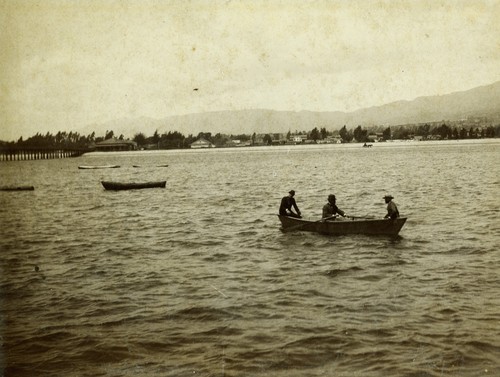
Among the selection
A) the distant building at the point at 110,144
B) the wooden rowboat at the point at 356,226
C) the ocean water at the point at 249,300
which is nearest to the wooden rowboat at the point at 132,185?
the ocean water at the point at 249,300

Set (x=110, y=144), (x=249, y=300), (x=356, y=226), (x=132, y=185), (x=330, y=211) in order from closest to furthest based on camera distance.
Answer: (x=249, y=300) < (x=356, y=226) < (x=330, y=211) < (x=132, y=185) < (x=110, y=144)

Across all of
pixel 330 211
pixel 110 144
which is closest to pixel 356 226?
pixel 330 211

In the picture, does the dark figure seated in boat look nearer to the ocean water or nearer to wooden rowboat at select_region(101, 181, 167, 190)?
the ocean water

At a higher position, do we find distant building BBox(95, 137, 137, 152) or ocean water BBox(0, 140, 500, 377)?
distant building BBox(95, 137, 137, 152)

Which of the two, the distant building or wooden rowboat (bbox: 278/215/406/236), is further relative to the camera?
the distant building

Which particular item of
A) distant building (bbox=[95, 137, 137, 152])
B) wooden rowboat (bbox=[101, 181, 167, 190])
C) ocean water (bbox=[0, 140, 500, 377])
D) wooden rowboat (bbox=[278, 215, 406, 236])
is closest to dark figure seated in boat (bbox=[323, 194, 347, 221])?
wooden rowboat (bbox=[278, 215, 406, 236])

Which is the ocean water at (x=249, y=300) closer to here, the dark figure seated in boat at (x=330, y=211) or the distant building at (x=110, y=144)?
the dark figure seated in boat at (x=330, y=211)

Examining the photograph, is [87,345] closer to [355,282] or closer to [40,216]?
[355,282]

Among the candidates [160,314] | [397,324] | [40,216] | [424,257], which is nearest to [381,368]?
[397,324]

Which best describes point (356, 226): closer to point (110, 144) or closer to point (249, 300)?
point (249, 300)
